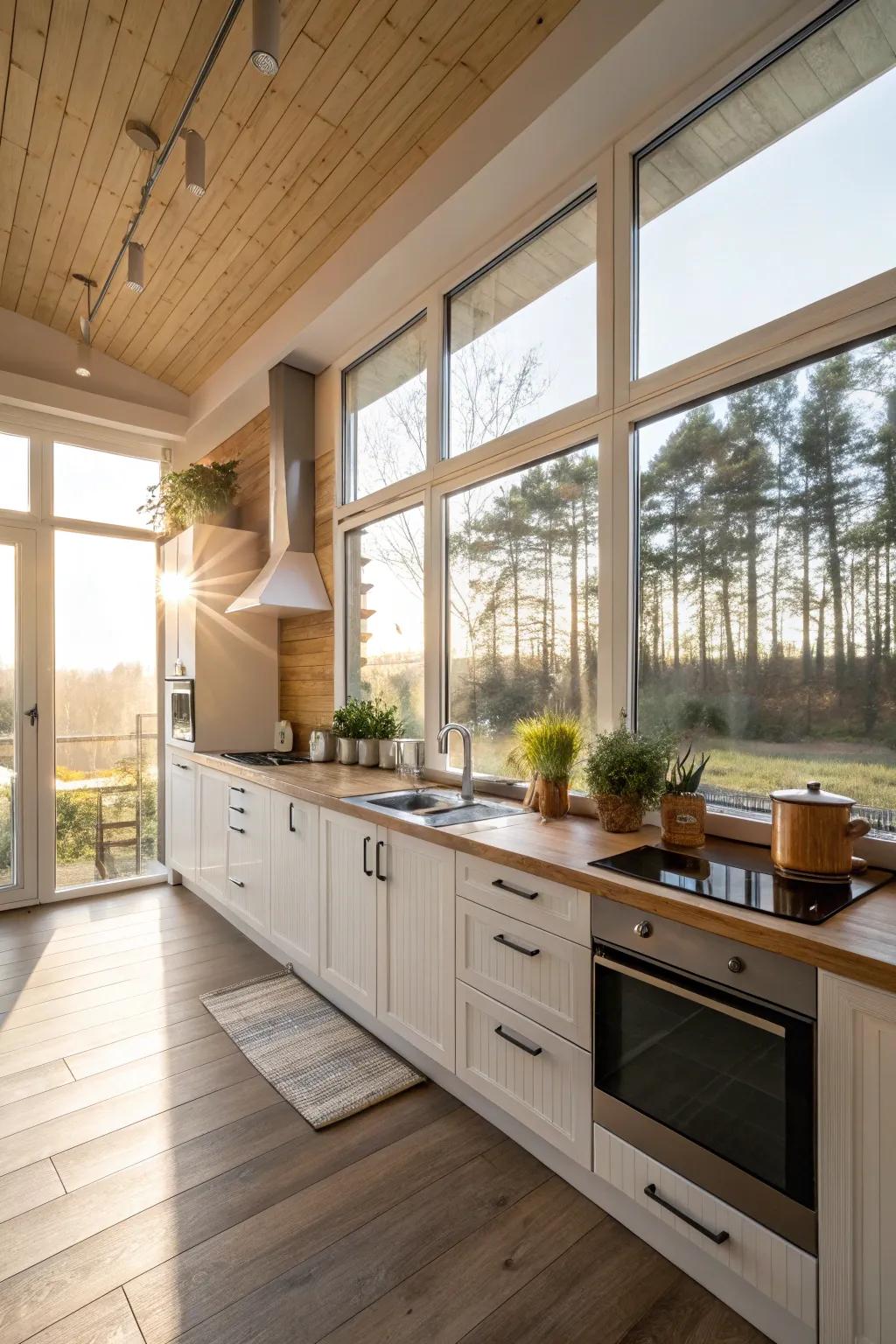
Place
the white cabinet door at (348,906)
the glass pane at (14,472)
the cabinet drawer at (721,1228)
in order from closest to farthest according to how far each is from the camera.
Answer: the cabinet drawer at (721,1228)
the white cabinet door at (348,906)
the glass pane at (14,472)

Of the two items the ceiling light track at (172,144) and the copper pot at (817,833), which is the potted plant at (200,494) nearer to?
the ceiling light track at (172,144)

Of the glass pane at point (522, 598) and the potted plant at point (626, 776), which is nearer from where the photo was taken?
the potted plant at point (626, 776)

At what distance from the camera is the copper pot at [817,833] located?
4.74ft

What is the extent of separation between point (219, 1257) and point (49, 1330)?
0.34 meters

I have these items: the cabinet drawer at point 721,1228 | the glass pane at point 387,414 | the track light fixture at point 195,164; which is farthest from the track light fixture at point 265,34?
the cabinet drawer at point 721,1228

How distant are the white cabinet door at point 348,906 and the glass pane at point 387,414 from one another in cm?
176

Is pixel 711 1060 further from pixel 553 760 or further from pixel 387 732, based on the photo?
pixel 387 732

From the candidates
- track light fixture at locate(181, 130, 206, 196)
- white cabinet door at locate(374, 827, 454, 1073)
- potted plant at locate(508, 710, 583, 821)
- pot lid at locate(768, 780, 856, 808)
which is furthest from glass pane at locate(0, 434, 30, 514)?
pot lid at locate(768, 780, 856, 808)

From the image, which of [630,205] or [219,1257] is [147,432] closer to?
[630,205]

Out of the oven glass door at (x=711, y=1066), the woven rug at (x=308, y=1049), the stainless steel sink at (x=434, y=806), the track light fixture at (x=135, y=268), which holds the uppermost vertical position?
the track light fixture at (x=135, y=268)

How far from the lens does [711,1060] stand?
136cm

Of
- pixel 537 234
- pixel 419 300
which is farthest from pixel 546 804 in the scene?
pixel 419 300

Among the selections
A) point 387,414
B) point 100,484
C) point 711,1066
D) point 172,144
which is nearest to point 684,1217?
point 711,1066

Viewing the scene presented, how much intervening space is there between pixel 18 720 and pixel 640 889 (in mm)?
4016
